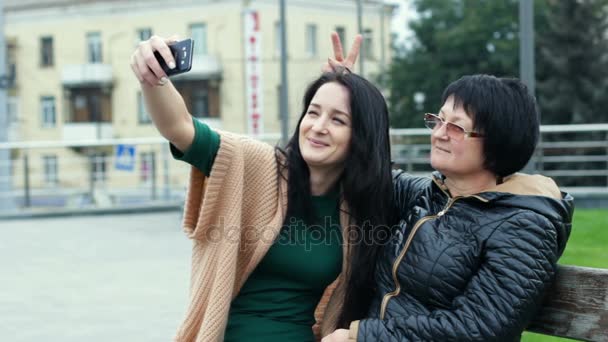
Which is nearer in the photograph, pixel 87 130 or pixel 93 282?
pixel 93 282

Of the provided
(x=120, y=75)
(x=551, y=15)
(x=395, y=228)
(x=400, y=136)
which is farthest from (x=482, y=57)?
(x=395, y=228)

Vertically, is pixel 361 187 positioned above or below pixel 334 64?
below

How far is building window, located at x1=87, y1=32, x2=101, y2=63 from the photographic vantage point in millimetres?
39875

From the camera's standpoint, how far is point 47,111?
4038 centimetres

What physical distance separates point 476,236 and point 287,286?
662mm

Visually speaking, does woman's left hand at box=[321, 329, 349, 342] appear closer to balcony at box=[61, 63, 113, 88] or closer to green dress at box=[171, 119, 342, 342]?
green dress at box=[171, 119, 342, 342]

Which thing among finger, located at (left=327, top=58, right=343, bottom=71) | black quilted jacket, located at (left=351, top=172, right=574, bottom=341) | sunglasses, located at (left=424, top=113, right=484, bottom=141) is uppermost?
finger, located at (left=327, top=58, right=343, bottom=71)

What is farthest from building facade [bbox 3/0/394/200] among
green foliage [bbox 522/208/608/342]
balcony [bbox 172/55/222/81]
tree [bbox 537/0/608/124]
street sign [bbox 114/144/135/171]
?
green foliage [bbox 522/208/608/342]

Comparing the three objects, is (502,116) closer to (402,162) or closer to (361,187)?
(361,187)

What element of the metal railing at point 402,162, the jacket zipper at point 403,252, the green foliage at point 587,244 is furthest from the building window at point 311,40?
the jacket zipper at point 403,252

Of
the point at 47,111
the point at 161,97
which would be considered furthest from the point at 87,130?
the point at 161,97

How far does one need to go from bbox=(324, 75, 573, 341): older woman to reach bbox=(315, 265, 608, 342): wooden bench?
20 centimetres

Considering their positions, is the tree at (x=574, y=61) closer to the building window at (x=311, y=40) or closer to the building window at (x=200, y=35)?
the building window at (x=311, y=40)

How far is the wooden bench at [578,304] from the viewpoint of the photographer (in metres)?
2.40
